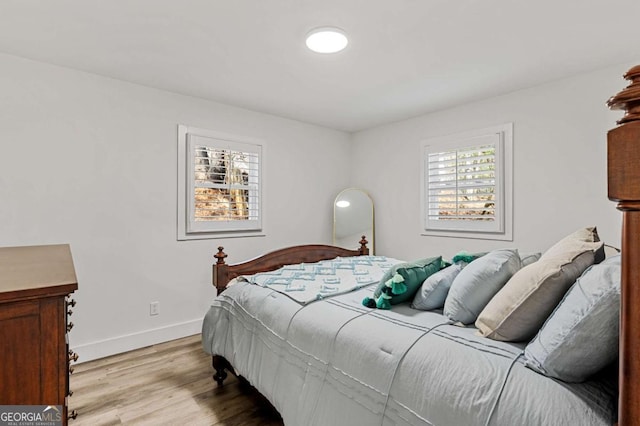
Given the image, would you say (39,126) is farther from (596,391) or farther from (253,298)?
(596,391)

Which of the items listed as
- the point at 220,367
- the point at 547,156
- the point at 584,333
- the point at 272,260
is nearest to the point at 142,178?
the point at 272,260

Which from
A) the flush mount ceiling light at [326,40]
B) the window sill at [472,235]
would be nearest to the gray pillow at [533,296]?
the flush mount ceiling light at [326,40]

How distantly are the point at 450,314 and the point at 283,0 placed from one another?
193 cm

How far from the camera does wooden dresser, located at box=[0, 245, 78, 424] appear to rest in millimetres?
866

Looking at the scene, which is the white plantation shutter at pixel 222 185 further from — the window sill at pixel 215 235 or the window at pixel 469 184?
the window at pixel 469 184

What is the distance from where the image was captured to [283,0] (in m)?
1.90

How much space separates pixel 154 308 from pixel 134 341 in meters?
0.33

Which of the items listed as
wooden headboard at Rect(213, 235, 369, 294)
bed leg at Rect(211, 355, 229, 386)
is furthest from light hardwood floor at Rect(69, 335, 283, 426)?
wooden headboard at Rect(213, 235, 369, 294)

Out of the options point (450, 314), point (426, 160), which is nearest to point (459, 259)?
point (450, 314)

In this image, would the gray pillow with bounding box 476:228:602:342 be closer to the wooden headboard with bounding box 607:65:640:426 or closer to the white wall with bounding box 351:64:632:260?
the wooden headboard with bounding box 607:65:640:426

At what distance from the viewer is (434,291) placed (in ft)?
5.75

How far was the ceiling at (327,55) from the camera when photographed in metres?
1.98

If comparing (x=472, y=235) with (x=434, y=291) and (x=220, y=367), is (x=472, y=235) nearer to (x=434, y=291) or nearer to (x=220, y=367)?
(x=434, y=291)

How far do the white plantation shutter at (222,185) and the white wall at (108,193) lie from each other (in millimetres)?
168
